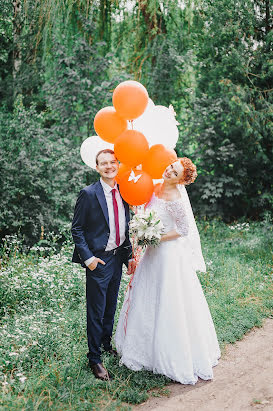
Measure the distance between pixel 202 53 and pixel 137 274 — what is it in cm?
701

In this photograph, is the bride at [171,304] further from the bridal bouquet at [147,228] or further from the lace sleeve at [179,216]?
the bridal bouquet at [147,228]

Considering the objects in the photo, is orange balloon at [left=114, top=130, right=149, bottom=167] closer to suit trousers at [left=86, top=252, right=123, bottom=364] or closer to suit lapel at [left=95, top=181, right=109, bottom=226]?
suit lapel at [left=95, top=181, right=109, bottom=226]

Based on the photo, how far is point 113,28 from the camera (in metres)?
8.93

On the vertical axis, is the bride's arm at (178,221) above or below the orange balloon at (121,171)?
below

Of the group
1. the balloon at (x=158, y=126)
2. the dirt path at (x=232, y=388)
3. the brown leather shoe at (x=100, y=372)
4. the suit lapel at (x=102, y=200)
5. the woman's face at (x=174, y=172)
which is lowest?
the dirt path at (x=232, y=388)

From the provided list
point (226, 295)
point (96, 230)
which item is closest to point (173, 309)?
point (96, 230)

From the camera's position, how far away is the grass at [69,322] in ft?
10.8

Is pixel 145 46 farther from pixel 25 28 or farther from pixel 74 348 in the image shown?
pixel 74 348

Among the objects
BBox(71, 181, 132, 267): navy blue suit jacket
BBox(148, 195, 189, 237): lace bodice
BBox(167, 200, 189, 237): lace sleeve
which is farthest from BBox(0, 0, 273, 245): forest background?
BBox(167, 200, 189, 237): lace sleeve

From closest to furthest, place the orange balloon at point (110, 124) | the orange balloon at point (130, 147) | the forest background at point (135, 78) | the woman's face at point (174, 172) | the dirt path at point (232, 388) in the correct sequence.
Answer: the dirt path at point (232, 388), the orange balloon at point (130, 147), the woman's face at point (174, 172), the orange balloon at point (110, 124), the forest background at point (135, 78)

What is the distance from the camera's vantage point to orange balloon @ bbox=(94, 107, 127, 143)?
12.0 feet

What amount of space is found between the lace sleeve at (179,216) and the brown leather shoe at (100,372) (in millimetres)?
1374

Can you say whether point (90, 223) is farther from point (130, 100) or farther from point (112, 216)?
point (130, 100)

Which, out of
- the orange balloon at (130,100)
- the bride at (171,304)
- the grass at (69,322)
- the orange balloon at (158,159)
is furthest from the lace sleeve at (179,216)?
the grass at (69,322)
